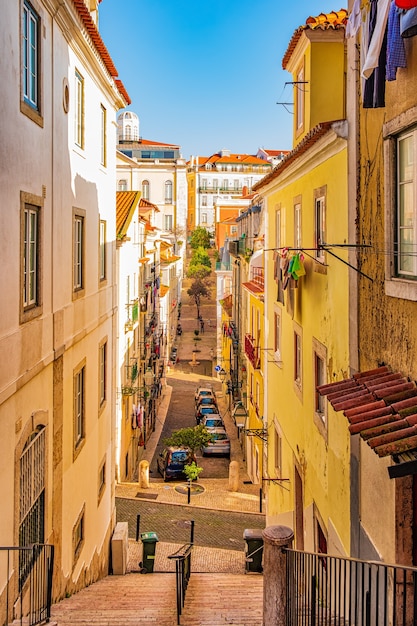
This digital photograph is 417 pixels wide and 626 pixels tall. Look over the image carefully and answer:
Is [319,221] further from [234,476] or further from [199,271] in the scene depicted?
[199,271]

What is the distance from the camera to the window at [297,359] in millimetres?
14609

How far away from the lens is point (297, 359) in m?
15.0

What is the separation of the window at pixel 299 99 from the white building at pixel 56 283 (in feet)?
14.6

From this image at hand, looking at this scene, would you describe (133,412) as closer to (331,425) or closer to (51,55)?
(331,425)

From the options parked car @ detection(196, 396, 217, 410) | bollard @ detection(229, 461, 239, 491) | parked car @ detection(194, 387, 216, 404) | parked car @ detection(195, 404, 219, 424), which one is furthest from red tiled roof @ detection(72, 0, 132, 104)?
parked car @ detection(194, 387, 216, 404)

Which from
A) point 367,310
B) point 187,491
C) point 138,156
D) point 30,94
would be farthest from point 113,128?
point 138,156

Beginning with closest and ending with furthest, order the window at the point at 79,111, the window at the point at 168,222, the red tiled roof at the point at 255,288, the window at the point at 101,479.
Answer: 1. the window at the point at 79,111
2. the window at the point at 101,479
3. the red tiled roof at the point at 255,288
4. the window at the point at 168,222

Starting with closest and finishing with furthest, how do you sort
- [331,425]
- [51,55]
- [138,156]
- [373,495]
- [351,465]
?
[373,495] < [351,465] < [51,55] < [331,425] < [138,156]

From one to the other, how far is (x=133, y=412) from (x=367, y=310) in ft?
68.7

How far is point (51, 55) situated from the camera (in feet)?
33.7

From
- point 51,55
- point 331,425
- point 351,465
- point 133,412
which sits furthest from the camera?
point 133,412

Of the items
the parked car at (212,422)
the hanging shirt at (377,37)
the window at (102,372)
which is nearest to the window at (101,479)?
the window at (102,372)

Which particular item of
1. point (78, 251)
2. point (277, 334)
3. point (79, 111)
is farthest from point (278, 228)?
point (79, 111)

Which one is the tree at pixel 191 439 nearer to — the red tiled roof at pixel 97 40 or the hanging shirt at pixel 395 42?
the red tiled roof at pixel 97 40
